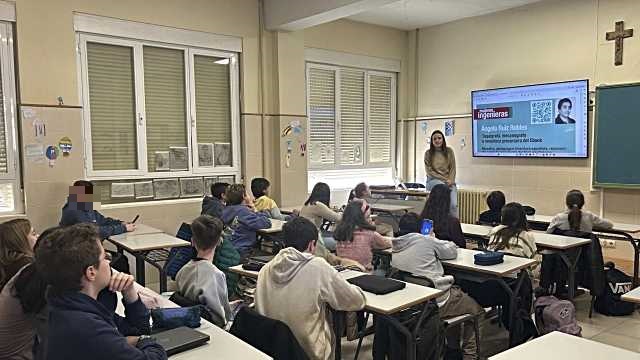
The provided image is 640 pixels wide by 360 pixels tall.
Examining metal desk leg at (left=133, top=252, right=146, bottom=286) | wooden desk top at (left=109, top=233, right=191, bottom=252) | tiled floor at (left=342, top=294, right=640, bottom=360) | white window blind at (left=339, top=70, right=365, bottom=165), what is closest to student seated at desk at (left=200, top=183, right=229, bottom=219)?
wooden desk top at (left=109, top=233, right=191, bottom=252)

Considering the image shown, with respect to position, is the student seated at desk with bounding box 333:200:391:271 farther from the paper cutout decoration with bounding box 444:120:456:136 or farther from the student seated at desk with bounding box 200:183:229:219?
the paper cutout decoration with bounding box 444:120:456:136

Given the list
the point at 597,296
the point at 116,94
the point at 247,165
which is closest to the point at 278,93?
the point at 247,165

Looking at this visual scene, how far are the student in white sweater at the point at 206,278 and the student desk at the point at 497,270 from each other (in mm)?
1614

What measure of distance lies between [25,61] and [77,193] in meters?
1.32

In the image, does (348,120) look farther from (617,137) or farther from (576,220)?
(576,220)

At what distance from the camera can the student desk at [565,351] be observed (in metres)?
1.81

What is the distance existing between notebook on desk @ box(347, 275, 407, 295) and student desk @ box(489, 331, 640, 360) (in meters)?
0.83

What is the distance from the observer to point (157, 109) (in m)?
5.57

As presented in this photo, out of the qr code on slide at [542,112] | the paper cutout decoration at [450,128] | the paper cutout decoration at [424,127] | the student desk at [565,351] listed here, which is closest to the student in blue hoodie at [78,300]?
the student desk at [565,351]

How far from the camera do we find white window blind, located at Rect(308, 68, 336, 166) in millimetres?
7219

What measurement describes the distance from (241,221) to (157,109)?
1.95 metres

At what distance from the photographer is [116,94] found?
528 cm

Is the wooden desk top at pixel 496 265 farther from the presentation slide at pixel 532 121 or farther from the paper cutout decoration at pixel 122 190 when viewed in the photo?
the paper cutout decoration at pixel 122 190

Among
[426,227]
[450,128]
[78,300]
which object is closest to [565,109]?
[450,128]
